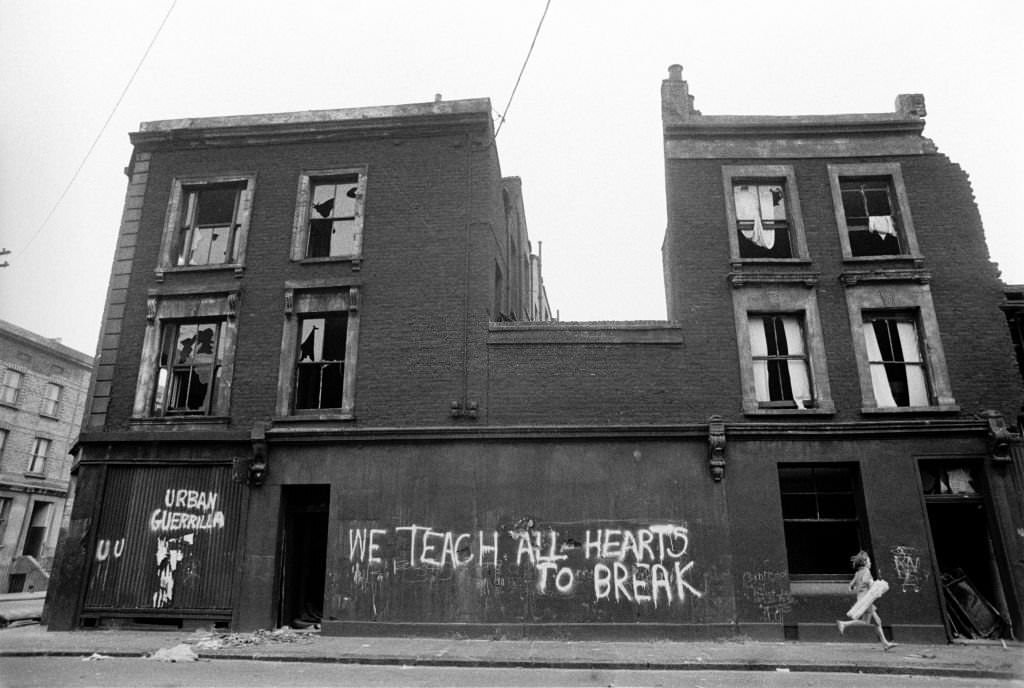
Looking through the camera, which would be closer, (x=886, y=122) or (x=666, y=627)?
(x=666, y=627)

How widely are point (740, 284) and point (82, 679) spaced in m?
13.4

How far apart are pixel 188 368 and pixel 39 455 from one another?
27.2 metres

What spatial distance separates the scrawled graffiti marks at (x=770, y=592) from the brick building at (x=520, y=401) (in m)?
0.06

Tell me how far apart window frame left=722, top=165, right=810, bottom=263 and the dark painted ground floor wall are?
4.19 metres

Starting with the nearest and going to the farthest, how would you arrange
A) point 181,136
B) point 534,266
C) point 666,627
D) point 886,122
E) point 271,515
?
point 666,627
point 271,515
point 886,122
point 181,136
point 534,266

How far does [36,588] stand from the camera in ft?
106

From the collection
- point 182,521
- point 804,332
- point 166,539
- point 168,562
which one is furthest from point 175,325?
point 804,332

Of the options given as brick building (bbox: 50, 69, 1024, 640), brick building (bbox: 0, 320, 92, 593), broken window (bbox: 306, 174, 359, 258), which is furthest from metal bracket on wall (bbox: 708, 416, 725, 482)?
brick building (bbox: 0, 320, 92, 593)

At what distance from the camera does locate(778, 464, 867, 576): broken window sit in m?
13.6

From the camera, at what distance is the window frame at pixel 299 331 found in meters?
14.8

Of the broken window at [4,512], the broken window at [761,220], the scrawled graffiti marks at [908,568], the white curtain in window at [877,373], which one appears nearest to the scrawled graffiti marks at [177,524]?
the broken window at [761,220]

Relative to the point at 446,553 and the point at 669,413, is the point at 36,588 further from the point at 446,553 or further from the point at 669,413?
the point at 669,413

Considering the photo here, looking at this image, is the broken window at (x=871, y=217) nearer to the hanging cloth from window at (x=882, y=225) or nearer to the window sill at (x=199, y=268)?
the hanging cloth from window at (x=882, y=225)

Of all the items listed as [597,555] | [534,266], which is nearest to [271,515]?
[597,555]
